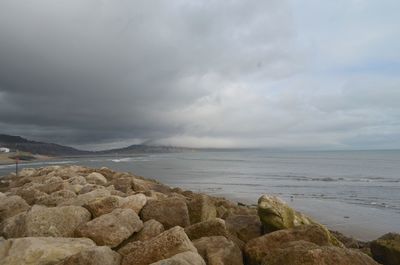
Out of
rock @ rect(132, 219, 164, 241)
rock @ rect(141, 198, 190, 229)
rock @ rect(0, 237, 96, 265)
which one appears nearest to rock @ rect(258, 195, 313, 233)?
rock @ rect(141, 198, 190, 229)

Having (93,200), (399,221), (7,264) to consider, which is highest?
(93,200)

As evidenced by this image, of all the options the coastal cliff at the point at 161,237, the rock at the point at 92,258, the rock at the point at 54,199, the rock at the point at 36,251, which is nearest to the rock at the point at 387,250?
the coastal cliff at the point at 161,237

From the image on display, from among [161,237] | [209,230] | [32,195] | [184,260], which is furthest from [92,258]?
[32,195]

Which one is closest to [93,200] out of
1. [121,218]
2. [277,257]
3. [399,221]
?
[121,218]

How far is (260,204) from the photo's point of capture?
9.62m

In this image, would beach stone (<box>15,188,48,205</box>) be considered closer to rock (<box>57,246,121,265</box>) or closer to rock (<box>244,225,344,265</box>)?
rock (<box>57,246,121,265</box>)

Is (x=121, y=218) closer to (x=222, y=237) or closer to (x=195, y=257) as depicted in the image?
(x=222, y=237)

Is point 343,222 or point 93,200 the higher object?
point 93,200

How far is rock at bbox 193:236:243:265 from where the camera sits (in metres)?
7.09

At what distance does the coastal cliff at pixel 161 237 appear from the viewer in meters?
6.49

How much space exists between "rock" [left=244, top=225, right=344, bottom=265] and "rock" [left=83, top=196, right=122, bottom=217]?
3615 millimetres

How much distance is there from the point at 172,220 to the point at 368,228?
12.9 metres

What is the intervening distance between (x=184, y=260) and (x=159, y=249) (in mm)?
852

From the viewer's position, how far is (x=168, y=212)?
9734 mm
